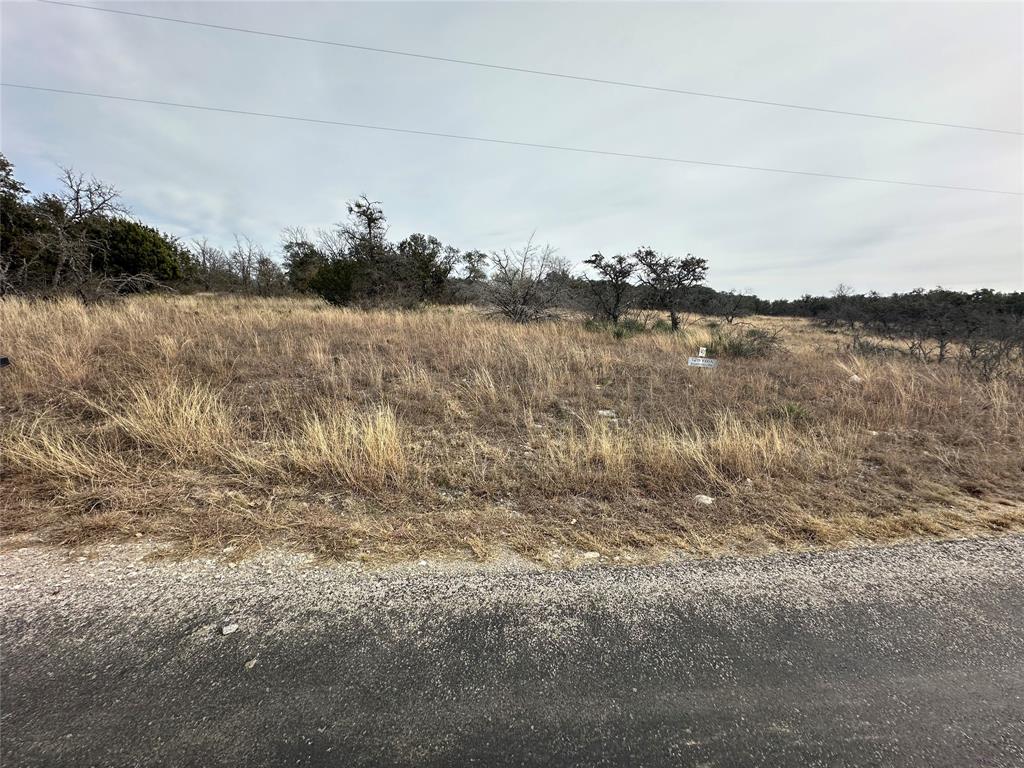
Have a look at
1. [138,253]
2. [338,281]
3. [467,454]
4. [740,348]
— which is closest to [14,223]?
[138,253]

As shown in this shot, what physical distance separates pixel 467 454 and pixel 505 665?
218 cm

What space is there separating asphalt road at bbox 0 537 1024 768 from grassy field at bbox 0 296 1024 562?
35 centimetres

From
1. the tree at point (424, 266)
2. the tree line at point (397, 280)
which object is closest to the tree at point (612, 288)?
the tree line at point (397, 280)

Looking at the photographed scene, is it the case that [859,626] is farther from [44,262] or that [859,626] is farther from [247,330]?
[44,262]

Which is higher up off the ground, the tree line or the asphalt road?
the tree line

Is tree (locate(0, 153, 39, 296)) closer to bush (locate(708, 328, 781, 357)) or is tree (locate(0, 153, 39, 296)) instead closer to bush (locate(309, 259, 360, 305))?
bush (locate(309, 259, 360, 305))

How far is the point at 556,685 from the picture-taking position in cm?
162

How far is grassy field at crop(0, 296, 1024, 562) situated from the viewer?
8.70 ft

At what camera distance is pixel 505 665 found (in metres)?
1.69

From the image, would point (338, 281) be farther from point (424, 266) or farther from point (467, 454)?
point (467, 454)

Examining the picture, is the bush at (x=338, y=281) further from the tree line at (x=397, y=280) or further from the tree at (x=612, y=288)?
the tree at (x=612, y=288)

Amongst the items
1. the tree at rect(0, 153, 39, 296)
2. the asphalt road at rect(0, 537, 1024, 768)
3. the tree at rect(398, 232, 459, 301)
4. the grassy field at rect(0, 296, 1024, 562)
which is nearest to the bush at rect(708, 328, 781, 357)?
the grassy field at rect(0, 296, 1024, 562)

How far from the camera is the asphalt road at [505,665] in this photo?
1.40m

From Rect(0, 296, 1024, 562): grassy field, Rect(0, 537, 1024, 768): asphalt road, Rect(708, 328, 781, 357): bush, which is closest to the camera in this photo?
Rect(0, 537, 1024, 768): asphalt road
